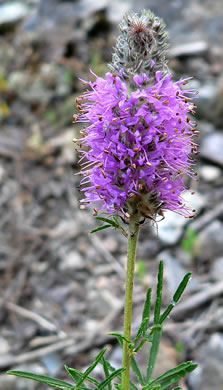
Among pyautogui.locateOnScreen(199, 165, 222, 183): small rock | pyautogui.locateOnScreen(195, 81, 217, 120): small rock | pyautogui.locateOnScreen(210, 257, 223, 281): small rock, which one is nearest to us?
pyautogui.locateOnScreen(210, 257, 223, 281): small rock

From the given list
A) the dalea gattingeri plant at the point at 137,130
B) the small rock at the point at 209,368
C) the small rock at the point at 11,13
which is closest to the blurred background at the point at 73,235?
the small rock at the point at 209,368

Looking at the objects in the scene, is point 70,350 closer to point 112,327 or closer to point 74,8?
point 112,327

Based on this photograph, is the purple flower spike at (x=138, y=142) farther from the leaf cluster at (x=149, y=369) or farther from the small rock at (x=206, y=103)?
the small rock at (x=206, y=103)

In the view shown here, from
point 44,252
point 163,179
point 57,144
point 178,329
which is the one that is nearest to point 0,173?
point 57,144

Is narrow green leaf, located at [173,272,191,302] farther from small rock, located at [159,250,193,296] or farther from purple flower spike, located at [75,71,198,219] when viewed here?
small rock, located at [159,250,193,296]

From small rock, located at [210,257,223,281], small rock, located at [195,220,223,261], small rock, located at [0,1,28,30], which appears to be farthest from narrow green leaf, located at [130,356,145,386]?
small rock, located at [0,1,28,30]

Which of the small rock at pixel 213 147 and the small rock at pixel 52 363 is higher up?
the small rock at pixel 213 147

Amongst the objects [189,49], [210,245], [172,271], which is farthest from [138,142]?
[189,49]

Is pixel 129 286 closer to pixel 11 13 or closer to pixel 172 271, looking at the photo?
pixel 172 271
